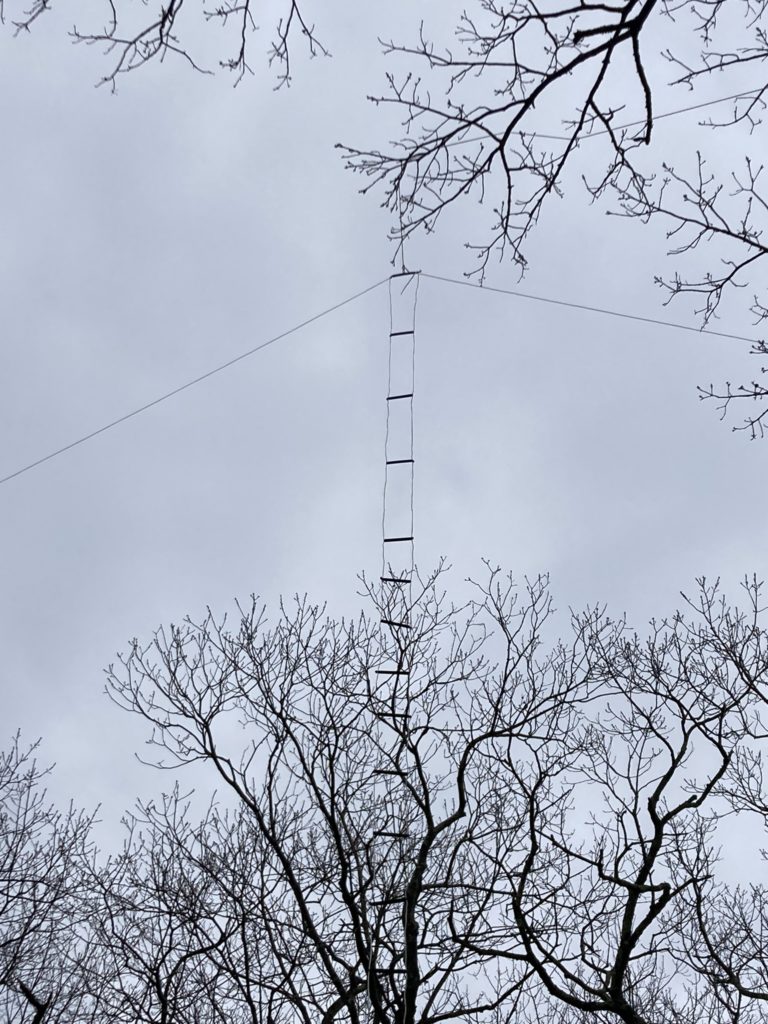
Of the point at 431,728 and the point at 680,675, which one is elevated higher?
the point at 680,675

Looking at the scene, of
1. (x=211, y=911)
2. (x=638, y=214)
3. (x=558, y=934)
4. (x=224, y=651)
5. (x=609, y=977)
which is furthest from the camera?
(x=224, y=651)

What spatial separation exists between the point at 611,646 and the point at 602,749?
1.09 m

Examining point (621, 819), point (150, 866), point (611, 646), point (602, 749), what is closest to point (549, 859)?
point (621, 819)

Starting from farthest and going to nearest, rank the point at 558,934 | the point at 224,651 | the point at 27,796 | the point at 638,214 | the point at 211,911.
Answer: the point at 27,796, the point at 224,651, the point at 211,911, the point at 558,934, the point at 638,214

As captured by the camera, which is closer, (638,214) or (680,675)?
(638,214)

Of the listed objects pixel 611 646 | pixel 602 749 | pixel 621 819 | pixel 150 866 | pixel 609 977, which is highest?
pixel 611 646

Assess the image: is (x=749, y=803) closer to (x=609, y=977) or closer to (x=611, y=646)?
(x=611, y=646)

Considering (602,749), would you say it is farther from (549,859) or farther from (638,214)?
(638,214)

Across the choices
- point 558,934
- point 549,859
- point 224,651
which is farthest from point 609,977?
point 224,651

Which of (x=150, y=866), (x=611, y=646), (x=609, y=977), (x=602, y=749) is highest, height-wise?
(x=611, y=646)

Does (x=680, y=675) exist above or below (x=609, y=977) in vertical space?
above

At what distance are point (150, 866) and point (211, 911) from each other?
1.43 m

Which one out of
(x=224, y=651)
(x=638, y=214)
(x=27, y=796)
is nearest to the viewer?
(x=638, y=214)

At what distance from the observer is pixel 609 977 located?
818 centimetres
